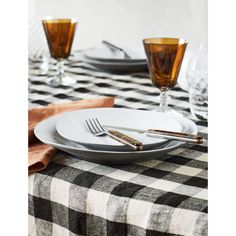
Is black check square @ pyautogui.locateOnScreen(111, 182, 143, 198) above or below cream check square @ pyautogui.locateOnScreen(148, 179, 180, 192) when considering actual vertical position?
below

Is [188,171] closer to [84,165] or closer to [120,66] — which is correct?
[84,165]

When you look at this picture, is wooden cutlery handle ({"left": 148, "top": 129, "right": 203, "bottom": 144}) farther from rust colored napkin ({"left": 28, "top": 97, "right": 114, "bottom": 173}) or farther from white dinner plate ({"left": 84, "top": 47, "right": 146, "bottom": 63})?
white dinner plate ({"left": 84, "top": 47, "right": 146, "bottom": 63})

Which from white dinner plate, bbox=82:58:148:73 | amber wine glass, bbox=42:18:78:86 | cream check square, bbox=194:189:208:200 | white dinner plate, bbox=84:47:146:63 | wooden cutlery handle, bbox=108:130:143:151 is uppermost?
amber wine glass, bbox=42:18:78:86

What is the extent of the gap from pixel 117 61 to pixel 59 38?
23 centimetres

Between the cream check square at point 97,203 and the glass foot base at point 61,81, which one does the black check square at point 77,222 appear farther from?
the glass foot base at point 61,81

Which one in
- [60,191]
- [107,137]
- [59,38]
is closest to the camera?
[60,191]

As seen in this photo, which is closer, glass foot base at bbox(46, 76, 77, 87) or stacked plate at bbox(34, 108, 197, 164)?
stacked plate at bbox(34, 108, 197, 164)

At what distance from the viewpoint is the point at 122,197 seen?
2.35ft

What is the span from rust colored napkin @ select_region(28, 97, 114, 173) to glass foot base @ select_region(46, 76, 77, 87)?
0.32 m

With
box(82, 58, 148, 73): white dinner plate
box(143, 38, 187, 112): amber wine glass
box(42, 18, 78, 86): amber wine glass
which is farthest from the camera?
box(82, 58, 148, 73): white dinner plate

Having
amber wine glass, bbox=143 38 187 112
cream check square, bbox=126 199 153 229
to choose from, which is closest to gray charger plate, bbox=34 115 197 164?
cream check square, bbox=126 199 153 229

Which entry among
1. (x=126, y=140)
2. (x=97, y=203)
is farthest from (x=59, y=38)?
(x=97, y=203)

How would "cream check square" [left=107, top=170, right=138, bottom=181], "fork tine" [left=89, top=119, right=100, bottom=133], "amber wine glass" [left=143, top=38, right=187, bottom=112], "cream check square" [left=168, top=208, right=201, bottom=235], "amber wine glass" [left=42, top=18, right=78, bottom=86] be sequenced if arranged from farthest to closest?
1. "amber wine glass" [left=42, top=18, right=78, bottom=86]
2. "amber wine glass" [left=143, top=38, right=187, bottom=112]
3. "fork tine" [left=89, top=119, right=100, bottom=133]
4. "cream check square" [left=107, top=170, right=138, bottom=181]
5. "cream check square" [left=168, top=208, right=201, bottom=235]

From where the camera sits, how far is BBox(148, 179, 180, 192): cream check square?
0.73 meters
